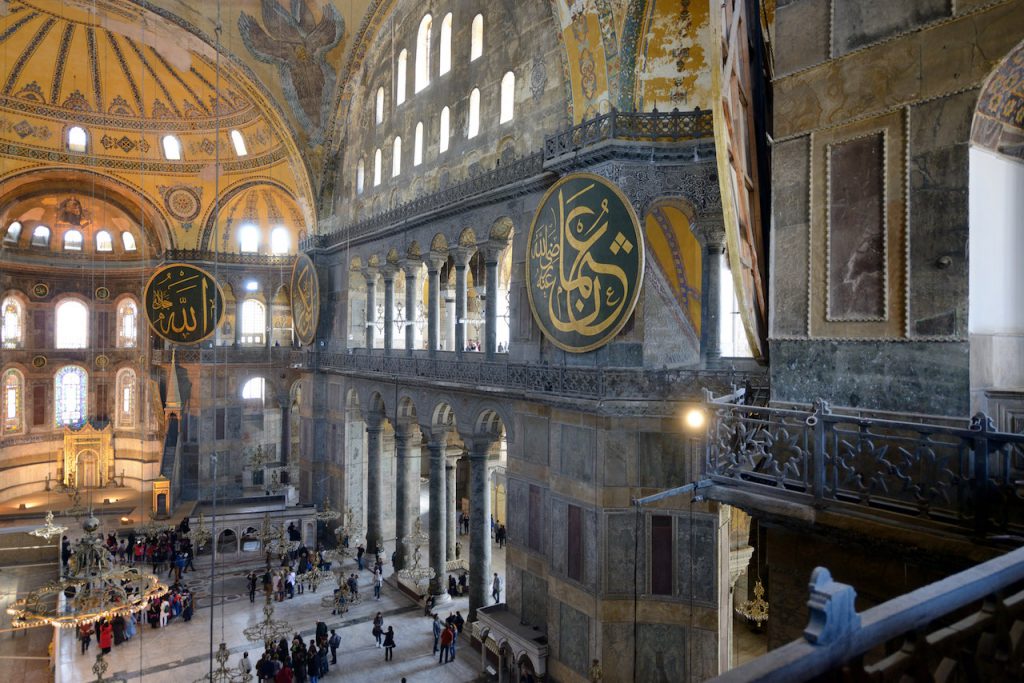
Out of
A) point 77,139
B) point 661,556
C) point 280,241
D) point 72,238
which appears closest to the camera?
point 661,556

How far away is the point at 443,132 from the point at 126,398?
19.2 metres

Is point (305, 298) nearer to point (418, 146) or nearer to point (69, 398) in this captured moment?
point (418, 146)

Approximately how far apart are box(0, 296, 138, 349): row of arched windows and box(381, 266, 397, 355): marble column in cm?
1442

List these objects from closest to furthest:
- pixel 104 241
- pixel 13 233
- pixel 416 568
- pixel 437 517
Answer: pixel 437 517, pixel 416 568, pixel 13 233, pixel 104 241

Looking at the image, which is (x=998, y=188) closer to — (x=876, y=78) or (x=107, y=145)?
(x=876, y=78)

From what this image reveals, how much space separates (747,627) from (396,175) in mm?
→ 12394

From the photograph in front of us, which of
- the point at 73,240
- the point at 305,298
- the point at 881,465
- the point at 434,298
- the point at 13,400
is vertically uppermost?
the point at 73,240

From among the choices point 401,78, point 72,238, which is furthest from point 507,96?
point 72,238

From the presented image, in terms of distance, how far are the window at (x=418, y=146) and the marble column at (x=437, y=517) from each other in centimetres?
616

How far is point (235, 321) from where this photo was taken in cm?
2289

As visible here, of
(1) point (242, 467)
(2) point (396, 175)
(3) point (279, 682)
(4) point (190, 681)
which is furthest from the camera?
(1) point (242, 467)

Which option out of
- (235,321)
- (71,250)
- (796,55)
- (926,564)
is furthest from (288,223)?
(926,564)

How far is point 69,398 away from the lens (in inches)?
982

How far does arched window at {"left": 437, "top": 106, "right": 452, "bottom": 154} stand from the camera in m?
13.5
